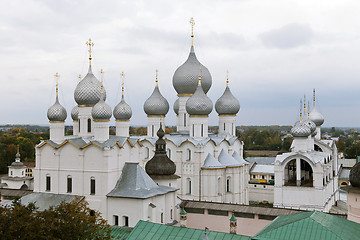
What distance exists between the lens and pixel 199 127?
914 inches

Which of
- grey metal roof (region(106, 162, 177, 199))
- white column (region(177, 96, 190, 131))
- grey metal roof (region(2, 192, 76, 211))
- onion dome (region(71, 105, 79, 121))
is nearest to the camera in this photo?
grey metal roof (region(106, 162, 177, 199))

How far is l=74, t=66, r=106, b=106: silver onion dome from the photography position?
20.1m

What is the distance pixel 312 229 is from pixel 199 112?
12.8 metres

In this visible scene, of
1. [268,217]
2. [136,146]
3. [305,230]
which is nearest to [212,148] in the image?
[136,146]

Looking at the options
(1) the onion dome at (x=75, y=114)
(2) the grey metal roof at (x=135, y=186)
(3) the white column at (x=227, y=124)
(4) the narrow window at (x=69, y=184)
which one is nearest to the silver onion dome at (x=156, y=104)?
(3) the white column at (x=227, y=124)

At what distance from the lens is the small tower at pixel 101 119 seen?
18.5m

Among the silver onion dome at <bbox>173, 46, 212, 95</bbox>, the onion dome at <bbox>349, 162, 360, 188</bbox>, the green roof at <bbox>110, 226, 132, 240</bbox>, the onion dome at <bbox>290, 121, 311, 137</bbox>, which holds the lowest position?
the green roof at <bbox>110, 226, 132, 240</bbox>

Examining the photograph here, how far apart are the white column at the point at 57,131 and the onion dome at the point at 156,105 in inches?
281

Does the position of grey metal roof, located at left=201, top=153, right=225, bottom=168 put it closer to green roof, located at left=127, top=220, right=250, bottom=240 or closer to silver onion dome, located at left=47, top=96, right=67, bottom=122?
silver onion dome, located at left=47, top=96, right=67, bottom=122

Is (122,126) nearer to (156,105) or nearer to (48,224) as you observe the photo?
(156,105)

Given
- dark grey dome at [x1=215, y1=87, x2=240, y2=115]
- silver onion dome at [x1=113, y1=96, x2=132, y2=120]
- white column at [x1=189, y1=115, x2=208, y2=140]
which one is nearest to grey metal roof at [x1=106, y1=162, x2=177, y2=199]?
white column at [x1=189, y1=115, x2=208, y2=140]

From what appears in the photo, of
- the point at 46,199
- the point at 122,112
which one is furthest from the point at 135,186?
the point at 122,112

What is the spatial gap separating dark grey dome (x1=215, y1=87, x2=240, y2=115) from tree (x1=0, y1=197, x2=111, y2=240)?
15928mm

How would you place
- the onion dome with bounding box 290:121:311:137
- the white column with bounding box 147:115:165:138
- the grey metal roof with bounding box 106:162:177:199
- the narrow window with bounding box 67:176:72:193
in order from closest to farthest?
the grey metal roof with bounding box 106:162:177:199 < the narrow window with bounding box 67:176:72:193 < the onion dome with bounding box 290:121:311:137 < the white column with bounding box 147:115:165:138
